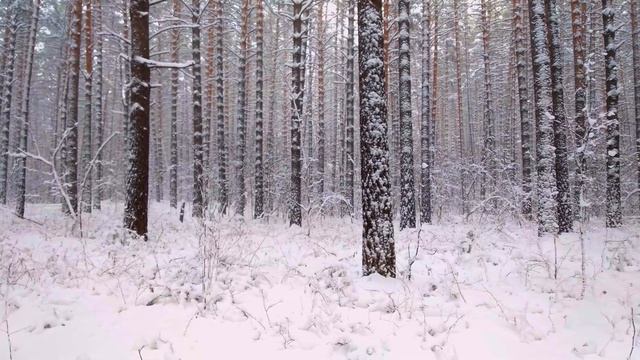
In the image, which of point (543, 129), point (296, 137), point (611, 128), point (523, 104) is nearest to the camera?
point (543, 129)

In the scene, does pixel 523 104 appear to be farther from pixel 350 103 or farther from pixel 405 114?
pixel 350 103

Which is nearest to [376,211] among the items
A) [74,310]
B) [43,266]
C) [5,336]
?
[74,310]

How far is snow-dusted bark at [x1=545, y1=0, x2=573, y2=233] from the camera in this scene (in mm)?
10125

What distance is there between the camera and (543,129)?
973 centimetres

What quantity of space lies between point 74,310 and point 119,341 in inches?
42.5

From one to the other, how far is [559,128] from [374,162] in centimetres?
776

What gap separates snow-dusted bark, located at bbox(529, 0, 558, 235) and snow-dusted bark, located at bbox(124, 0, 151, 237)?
8.63m

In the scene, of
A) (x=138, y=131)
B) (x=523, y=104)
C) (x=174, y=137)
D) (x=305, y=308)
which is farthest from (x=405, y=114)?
(x=174, y=137)

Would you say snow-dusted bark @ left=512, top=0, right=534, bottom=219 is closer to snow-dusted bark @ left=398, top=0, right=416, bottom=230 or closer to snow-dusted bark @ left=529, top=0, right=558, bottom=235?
snow-dusted bark @ left=398, top=0, right=416, bottom=230

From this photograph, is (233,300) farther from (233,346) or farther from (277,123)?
(277,123)

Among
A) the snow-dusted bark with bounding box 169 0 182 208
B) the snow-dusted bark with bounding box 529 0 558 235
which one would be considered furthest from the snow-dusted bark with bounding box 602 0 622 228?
the snow-dusted bark with bounding box 169 0 182 208

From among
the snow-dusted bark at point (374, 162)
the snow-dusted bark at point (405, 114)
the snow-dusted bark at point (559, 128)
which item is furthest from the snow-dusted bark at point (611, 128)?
the snow-dusted bark at point (374, 162)

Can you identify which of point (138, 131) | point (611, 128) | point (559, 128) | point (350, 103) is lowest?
point (138, 131)

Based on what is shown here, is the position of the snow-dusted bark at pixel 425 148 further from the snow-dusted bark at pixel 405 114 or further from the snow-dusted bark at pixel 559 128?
the snow-dusted bark at pixel 559 128
